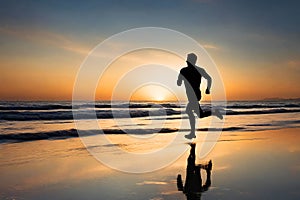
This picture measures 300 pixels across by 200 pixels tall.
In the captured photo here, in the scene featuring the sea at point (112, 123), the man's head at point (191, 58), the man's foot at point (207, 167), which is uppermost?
the man's head at point (191, 58)

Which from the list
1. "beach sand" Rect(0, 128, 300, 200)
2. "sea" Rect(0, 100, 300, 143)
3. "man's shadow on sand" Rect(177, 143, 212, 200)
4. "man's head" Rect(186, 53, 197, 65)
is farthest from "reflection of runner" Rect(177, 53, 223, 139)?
"sea" Rect(0, 100, 300, 143)

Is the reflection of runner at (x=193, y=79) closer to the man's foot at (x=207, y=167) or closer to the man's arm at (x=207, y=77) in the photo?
the man's arm at (x=207, y=77)

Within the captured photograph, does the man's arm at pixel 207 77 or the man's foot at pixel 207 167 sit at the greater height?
the man's arm at pixel 207 77

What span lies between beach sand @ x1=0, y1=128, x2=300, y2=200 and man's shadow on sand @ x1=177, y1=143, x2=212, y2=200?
0.32 feet

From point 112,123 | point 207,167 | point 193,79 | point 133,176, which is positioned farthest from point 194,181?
point 112,123

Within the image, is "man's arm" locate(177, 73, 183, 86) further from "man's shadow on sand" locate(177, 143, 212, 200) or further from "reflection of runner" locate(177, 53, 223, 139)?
"man's shadow on sand" locate(177, 143, 212, 200)

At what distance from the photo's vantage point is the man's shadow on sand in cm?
503

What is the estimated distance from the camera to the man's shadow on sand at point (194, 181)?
5.03m

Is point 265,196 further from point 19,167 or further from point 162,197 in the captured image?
point 19,167

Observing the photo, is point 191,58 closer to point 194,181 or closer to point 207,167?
point 207,167

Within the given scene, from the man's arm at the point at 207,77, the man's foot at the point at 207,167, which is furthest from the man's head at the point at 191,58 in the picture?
the man's foot at the point at 207,167

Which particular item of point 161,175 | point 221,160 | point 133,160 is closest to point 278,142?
point 221,160

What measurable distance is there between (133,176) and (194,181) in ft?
3.77

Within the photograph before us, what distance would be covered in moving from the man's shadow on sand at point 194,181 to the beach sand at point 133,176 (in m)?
0.10
